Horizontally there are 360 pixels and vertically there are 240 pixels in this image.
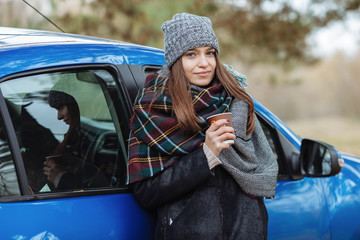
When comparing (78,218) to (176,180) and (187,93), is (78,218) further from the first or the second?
(187,93)

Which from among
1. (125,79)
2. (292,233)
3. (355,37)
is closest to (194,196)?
(125,79)

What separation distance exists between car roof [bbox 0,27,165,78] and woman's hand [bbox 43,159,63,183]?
1.26 ft

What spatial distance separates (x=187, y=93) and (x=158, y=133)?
0.73 feet

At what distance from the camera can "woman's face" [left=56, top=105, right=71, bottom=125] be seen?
203cm

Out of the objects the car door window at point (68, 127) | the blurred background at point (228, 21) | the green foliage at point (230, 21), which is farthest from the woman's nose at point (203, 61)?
the green foliage at point (230, 21)

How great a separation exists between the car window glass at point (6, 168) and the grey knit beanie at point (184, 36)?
78 cm

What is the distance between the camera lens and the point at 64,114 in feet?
6.72

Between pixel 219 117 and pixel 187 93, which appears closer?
pixel 219 117

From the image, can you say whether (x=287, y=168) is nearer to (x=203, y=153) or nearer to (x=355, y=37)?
(x=203, y=153)

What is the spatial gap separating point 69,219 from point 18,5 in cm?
489

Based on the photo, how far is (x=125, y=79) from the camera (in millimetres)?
2156

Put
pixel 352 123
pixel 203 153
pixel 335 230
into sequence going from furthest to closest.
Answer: pixel 352 123 < pixel 335 230 < pixel 203 153

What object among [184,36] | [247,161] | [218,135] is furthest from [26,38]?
[247,161]

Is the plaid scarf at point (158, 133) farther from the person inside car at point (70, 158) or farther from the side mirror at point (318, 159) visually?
the side mirror at point (318, 159)
